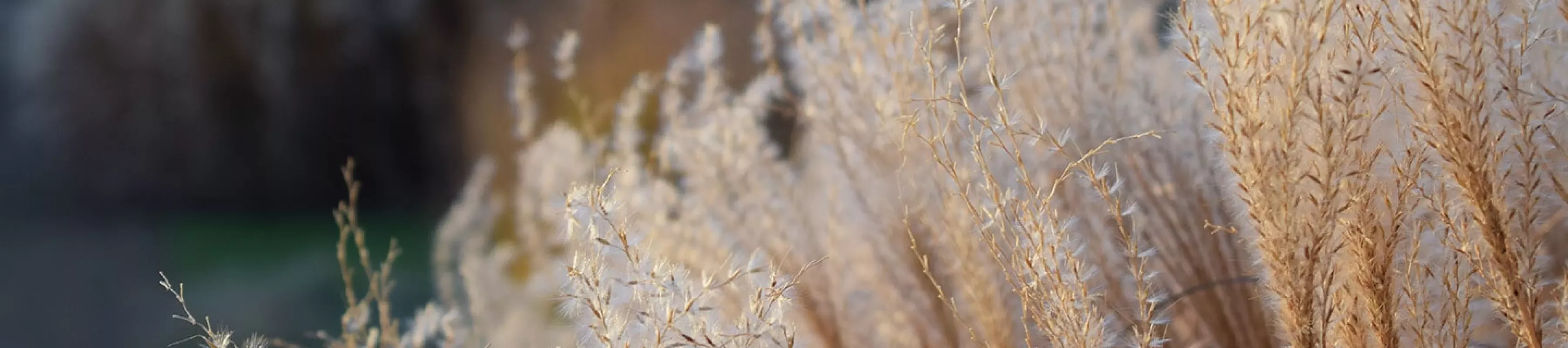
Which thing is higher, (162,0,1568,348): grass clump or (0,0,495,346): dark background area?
(0,0,495,346): dark background area

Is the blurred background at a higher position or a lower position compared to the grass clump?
higher

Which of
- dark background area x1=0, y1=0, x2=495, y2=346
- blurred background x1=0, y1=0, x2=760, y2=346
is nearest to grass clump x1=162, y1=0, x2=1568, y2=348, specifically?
blurred background x1=0, y1=0, x2=760, y2=346

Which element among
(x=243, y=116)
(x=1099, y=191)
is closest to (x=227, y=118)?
(x=243, y=116)

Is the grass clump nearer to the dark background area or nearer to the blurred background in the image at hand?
the blurred background

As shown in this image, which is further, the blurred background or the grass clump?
the blurred background

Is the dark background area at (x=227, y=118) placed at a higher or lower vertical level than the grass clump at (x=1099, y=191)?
higher

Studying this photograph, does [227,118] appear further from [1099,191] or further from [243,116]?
[1099,191]

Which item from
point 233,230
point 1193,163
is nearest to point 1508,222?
point 1193,163

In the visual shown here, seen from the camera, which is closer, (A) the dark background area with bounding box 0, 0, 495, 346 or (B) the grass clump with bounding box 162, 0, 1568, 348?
(B) the grass clump with bounding box 162, 0, 1568, 348

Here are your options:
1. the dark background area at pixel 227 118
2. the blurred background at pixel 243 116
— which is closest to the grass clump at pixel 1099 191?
the blurred background at pixel 243 116

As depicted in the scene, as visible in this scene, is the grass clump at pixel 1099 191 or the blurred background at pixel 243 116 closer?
the grass clump at pixel 1099 191

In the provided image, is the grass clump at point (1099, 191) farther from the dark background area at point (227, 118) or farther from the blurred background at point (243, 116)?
the dark background area at point (227, 118)
